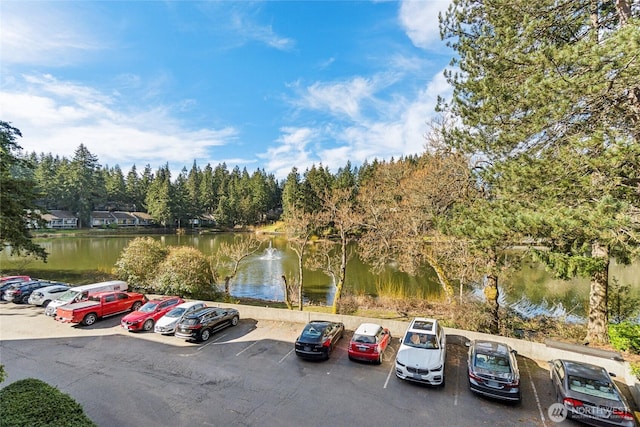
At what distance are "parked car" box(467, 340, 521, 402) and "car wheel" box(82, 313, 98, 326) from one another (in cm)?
1715

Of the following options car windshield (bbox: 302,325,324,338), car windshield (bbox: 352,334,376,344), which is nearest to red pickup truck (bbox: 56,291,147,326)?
car windshield (bbox: 302,325,324,338)

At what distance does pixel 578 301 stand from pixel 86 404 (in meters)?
27.6

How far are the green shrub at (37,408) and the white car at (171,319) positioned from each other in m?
7.04

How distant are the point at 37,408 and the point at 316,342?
786 cm

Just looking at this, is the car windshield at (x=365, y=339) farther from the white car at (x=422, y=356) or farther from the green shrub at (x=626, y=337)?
the green shrub at (x=626, y=337)

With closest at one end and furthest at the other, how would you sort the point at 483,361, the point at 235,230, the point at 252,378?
the point at 483,361 < the point at 252,378 < the point at 235,230

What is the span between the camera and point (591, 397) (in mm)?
7836

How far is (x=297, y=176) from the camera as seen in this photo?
2650 inches

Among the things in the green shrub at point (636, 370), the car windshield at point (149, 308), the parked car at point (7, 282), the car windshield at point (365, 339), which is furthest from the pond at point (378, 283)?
the car windshield at point (365, 339)

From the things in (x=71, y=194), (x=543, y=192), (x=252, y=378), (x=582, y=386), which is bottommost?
(x=252, y=378)

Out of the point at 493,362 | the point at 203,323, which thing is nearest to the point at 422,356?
the point at 493,362

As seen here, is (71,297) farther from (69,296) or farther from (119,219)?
(119,219)

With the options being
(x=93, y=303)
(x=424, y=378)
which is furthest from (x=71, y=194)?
(x=424, y=378)

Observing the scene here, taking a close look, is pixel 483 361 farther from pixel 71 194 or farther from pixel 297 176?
pixel 71 194
